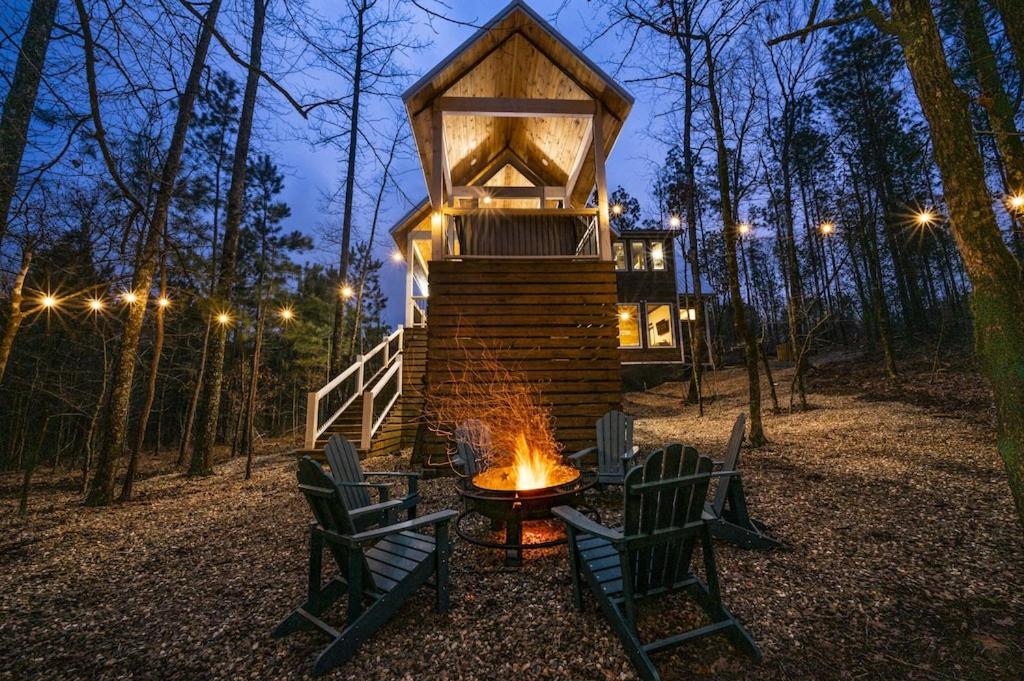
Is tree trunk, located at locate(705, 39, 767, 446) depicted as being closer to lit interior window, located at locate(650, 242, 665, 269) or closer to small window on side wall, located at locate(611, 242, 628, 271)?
small window on side wall, located at locate(611, 242, 628, 271)

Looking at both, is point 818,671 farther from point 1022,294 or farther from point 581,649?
point 1022,294

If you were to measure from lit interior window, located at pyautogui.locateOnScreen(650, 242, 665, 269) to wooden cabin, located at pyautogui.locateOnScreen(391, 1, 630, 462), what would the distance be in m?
12.0

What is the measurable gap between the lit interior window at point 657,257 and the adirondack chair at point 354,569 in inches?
803

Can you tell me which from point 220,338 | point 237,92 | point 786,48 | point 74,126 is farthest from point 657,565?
point 237,92

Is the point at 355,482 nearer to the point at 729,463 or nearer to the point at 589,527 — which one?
the point at 589,527

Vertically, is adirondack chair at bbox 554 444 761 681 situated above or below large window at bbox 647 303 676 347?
below

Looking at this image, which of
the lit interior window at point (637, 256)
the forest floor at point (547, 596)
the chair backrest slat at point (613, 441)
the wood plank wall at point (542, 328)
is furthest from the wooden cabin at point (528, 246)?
the lit interior window at point (637, 256)

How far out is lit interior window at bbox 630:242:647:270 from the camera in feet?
68.8

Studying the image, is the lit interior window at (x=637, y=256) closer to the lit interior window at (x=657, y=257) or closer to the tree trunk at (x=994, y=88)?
the lit interior window at (x=657, y=257)

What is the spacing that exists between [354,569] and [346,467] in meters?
1.44

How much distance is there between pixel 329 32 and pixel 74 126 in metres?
1.77

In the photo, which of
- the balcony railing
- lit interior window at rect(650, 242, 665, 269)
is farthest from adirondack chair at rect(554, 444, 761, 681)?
lit interior window at rect(650, 242, 665, 269)

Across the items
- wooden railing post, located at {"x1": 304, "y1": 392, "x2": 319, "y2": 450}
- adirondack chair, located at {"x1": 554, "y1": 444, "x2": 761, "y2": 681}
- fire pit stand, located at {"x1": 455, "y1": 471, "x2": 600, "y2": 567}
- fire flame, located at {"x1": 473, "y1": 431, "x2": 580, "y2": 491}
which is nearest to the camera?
adirondack chair, located at {"x1": 554, "y1": 444, "x2": 761, "y2": 681}

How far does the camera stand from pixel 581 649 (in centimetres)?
248
